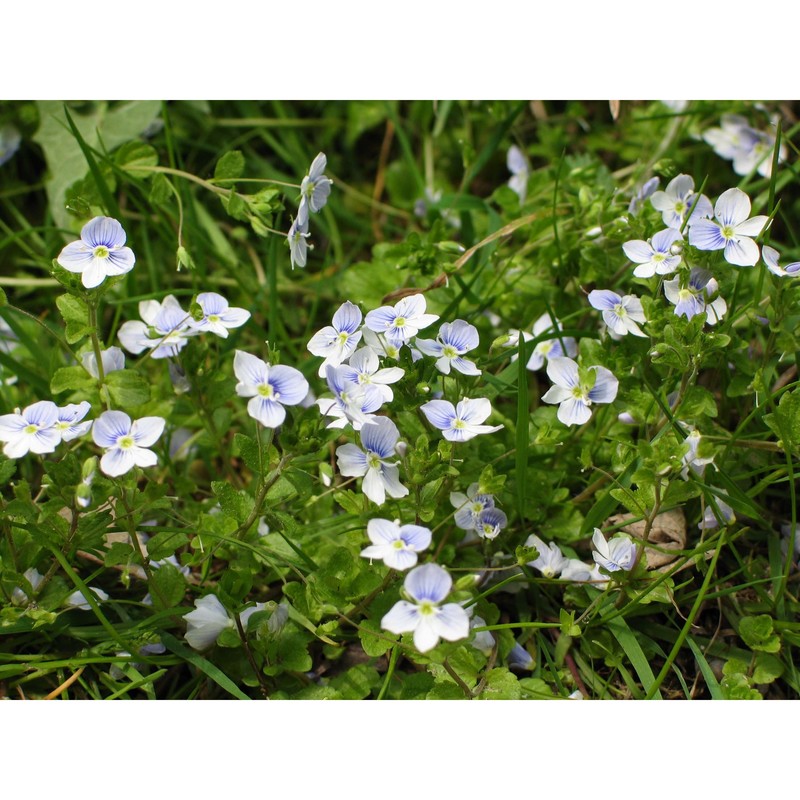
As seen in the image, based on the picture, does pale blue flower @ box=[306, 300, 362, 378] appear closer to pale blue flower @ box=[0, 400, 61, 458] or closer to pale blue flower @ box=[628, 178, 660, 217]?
pale blue flower @ box=[0, 400, 61, 458]

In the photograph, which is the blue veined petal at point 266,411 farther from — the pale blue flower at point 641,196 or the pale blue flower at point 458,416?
the pale blue flower at point 641,196

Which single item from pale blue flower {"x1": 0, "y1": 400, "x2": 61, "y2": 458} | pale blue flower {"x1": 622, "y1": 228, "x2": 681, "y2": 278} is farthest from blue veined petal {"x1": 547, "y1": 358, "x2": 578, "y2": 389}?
pale blue flower {"x1": 0, "y1": 400, "x2": 61, "y2": 458}

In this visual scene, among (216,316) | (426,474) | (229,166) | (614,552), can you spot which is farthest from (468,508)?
(229,166)

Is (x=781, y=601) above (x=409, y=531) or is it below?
below

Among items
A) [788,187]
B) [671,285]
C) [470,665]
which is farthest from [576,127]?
[470,665]

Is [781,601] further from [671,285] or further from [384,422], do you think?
[384,422]

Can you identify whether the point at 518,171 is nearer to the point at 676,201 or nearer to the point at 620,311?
the point at 676,201
